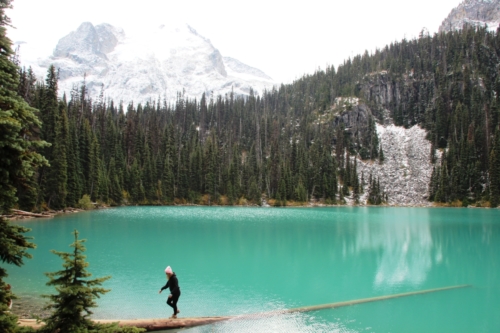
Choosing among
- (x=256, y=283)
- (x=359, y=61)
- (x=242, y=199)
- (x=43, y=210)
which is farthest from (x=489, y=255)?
(x=359, y=61)

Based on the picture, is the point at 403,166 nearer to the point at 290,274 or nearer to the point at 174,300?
the point at 290,274

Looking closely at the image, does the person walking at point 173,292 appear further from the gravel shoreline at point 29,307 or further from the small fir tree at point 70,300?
the small fir tree at point 70,300

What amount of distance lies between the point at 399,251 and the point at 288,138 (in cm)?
11210

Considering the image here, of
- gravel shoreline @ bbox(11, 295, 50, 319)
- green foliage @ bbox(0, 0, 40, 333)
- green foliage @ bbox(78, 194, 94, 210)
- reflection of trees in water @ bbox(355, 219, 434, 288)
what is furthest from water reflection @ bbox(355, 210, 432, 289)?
green foliage @ bbox(78, 194, 94, 210)

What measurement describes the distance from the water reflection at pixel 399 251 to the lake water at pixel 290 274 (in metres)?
0.10

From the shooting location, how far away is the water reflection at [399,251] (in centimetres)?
2247

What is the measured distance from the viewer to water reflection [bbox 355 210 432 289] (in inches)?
885

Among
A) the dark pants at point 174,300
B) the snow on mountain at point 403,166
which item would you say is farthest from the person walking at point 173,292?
the snow on mountain at point 403,166

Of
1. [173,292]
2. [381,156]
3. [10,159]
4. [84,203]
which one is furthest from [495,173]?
[10,159]

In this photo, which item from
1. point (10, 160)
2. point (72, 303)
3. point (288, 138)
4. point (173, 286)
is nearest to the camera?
point (10, 160)

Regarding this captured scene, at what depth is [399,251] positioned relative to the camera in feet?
103

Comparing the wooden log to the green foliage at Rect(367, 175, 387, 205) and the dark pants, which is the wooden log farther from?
the green foliage at Rect(367, 175, 387, 205)

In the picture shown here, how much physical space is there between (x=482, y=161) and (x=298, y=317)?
4729 inches

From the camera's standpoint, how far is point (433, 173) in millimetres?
114062
